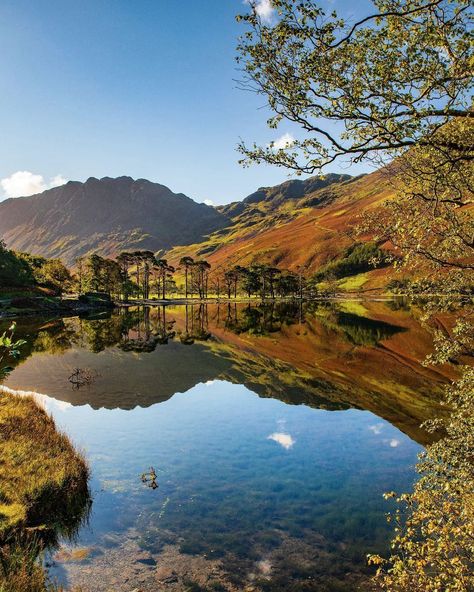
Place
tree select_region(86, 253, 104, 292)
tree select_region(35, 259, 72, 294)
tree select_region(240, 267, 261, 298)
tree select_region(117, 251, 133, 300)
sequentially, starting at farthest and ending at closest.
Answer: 1. tree select_region(240, 267, 261, 298)
2. tree select_region(117, 251, 133, 300)
3. tree select_region(86, 253, 104, 292)
4. tree select_region(35, 259, 72, 294)

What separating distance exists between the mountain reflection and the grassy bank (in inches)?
476

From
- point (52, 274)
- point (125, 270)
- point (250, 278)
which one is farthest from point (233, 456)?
point (250, 278)

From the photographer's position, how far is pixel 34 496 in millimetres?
14570

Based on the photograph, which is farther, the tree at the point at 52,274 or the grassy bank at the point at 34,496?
the tree at the point at 52,274

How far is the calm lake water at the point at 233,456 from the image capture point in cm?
1291

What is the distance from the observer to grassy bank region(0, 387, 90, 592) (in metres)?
10.6

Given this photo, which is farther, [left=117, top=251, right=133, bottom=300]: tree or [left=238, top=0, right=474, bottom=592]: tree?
[left=117, top=251, right=133, bottom=300]: tree

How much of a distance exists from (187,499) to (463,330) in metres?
12.4

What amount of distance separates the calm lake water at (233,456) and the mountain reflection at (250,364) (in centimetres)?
24

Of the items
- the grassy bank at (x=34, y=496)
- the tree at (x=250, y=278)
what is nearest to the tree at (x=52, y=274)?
the tree at (x=250, y=278)

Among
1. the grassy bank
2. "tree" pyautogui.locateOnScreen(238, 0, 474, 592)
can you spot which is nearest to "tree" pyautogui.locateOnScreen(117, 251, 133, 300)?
the grassy bank

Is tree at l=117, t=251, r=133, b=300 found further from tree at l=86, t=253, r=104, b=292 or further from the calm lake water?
the calm lake water

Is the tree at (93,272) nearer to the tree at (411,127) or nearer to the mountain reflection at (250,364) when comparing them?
the mountain reflection at (250,364)

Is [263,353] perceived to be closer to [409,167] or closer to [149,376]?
[149,376]
